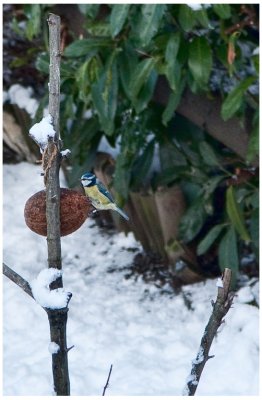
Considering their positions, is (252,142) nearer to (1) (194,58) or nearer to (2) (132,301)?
(1) (194,58)

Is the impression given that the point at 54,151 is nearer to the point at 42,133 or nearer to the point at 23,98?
the point at 42,133

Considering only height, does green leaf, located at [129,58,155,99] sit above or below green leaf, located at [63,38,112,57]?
below

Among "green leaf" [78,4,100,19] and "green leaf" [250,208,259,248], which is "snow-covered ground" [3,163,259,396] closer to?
"green leaf" [250,208,259,248]

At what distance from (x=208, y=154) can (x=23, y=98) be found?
1.52 metres

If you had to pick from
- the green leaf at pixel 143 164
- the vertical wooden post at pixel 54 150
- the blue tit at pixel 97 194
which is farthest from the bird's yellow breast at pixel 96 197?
the green leaf at pixel 143 164

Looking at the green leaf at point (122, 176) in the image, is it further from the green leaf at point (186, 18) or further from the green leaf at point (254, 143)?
the green leaf at point (186, 18)

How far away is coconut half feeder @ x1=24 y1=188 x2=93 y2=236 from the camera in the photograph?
99 cm

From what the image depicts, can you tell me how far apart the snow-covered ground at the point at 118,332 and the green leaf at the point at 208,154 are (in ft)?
1.67

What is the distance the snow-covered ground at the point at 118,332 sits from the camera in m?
2.49

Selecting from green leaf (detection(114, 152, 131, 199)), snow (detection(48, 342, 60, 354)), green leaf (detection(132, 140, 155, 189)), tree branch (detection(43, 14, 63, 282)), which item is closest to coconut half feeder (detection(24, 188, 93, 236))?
tree branch (detection(43, 14, 63, 282))

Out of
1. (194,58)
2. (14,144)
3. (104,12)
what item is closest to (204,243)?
(194,58)

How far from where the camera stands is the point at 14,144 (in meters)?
4.25

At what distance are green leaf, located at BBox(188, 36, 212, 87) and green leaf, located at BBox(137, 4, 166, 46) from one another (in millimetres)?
216

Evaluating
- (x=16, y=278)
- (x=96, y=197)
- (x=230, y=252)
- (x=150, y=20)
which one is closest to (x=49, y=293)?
(x=16, y=278)
